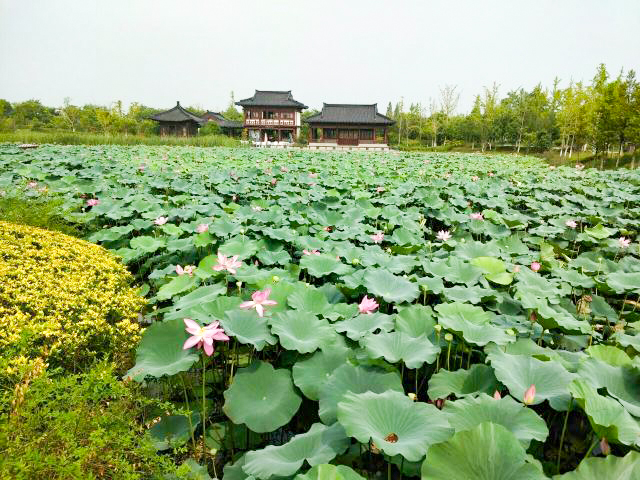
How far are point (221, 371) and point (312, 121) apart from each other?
39.5 meters

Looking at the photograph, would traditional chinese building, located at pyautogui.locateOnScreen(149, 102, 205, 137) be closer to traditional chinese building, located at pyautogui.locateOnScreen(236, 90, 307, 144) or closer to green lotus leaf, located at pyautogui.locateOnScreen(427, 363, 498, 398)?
traditional chinese building, located at pyautogui.locateOnScreen(236, 90, 307, 144)

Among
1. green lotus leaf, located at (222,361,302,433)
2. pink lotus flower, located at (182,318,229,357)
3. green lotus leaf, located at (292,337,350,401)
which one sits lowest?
green lotus leaf, located at (222,361,302,433)

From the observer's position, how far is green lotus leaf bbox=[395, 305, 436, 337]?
204cm

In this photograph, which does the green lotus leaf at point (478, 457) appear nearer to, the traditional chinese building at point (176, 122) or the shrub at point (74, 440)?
the shrub at point (74, 440)

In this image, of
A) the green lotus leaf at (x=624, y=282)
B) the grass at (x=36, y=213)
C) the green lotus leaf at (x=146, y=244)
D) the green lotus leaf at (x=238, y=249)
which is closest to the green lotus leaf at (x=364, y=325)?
the green lotus leaf at (x=238, y=249)

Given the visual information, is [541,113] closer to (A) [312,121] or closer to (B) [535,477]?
(A) [312,121]

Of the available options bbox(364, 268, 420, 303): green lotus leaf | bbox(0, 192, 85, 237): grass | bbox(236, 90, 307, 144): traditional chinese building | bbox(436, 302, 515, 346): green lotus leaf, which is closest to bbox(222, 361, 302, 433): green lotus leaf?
bbox(436, 302, 515, 346): green lotus leaf

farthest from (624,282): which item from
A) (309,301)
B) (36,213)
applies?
(36,213)

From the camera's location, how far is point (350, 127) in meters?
40.0

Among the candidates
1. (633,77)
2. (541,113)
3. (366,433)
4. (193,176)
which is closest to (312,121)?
(541,113)

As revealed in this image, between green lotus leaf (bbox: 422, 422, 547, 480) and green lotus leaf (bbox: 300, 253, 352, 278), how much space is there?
5.60ft

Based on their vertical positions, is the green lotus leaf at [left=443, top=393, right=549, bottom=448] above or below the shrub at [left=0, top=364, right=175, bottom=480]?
above

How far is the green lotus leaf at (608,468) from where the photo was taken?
3.41 feet

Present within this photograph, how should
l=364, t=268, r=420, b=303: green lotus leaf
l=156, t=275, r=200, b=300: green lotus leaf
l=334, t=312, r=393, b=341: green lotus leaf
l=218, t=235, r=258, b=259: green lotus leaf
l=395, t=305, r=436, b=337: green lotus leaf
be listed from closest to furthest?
l=334, t=312, r=393, b=341: green lotus leaf → l=395, t=305, r=436, b=337: green lotus leaf → l=364, t=268, r=420, b=303: green lotus leaf → l=156, t=275, r=200, b=300: green lotus leaf → l=218, t=235, r=258, b=259: green lotus leaf
